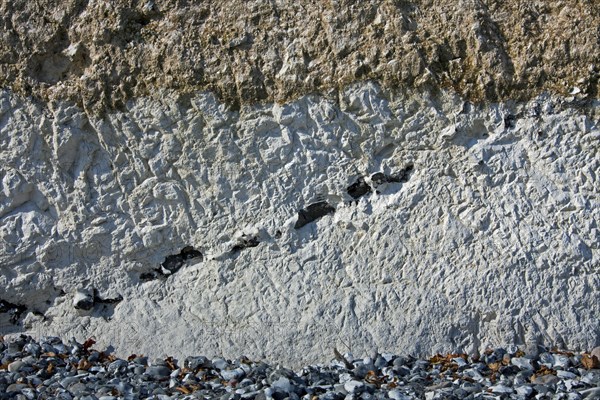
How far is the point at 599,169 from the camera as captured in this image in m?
4.61

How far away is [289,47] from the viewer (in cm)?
483

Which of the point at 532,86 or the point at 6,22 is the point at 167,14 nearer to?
the point at 6,22

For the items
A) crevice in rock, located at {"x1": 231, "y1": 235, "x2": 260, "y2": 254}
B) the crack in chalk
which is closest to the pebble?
the crack in chalk

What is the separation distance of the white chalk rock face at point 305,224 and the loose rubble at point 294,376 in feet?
0.41

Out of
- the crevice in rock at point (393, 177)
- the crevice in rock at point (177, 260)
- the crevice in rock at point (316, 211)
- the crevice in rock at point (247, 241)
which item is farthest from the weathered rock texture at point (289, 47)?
the crevice in rock at point (177, 260)

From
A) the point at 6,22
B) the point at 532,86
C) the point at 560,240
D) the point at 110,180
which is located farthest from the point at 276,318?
the point at 6,22

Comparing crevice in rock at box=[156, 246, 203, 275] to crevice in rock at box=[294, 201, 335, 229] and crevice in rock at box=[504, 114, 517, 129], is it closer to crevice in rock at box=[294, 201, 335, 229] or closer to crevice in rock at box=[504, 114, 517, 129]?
crevice in rock at box=[294, 201, 335, 229]

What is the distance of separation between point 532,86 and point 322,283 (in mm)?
1608

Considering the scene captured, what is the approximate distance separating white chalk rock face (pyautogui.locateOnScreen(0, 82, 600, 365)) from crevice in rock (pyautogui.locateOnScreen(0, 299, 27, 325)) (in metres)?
0.02

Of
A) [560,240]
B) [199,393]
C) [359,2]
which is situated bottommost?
[199,393]

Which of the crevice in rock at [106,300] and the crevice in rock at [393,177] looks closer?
the crevice in rock at [393,177]

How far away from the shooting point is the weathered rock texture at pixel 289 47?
471cm

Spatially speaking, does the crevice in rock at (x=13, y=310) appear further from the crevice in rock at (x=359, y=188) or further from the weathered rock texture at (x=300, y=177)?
the crevice in rock at (x=359, y=188)

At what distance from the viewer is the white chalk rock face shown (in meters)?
4.58
